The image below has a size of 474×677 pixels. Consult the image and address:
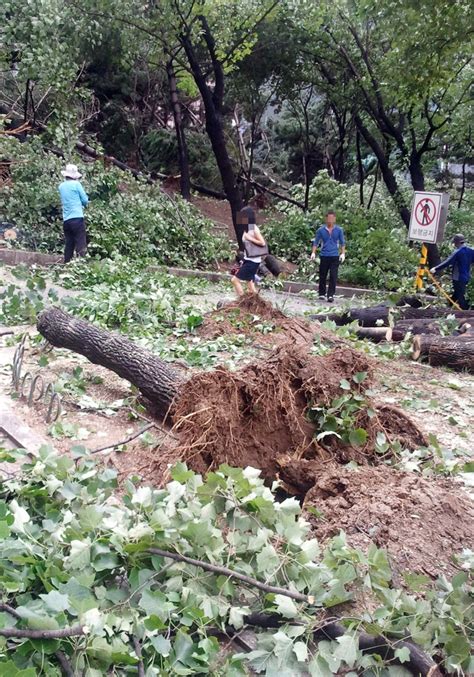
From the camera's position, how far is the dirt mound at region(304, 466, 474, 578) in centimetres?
350

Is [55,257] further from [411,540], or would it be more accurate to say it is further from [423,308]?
[411,540]

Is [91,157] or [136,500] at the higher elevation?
[91,157]

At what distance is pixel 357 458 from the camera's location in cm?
484

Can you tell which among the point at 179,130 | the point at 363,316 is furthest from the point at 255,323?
the point at 179,130

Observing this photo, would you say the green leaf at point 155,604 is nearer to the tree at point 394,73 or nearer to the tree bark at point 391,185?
the tree at point 394,73

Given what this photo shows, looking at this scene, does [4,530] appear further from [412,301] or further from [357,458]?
[412,301]

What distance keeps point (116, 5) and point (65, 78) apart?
2008 mm

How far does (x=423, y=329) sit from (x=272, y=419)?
474 cm

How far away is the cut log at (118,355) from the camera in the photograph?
558cm

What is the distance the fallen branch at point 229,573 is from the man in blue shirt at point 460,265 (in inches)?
365

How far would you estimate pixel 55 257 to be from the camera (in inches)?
509

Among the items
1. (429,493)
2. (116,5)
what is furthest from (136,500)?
(116,5)

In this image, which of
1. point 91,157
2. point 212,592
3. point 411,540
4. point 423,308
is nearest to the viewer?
point 212,592

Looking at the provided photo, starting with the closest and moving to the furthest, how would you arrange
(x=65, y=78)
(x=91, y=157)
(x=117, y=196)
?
(x=117, y=196) → (x=65, y=78) → (x=91, y=157)
